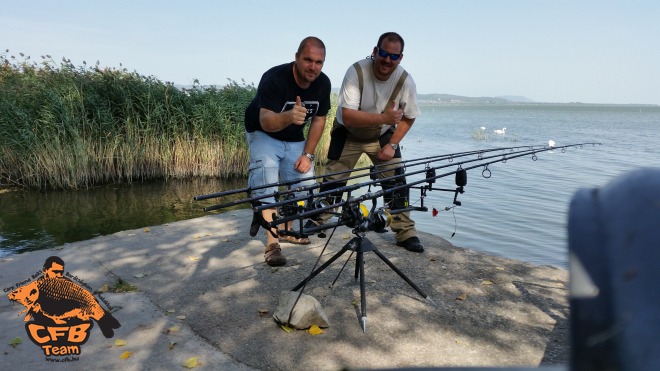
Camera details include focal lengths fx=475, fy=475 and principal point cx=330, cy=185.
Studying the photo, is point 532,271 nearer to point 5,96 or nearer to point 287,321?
point 287,321

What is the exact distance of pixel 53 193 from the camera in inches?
410

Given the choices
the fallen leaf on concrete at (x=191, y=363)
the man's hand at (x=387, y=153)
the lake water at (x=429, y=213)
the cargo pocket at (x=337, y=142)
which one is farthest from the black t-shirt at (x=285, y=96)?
the lake water at (x=429, y=213)

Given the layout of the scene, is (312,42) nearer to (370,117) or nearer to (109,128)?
(370,117)

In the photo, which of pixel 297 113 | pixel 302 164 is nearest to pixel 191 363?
pixel 297 113

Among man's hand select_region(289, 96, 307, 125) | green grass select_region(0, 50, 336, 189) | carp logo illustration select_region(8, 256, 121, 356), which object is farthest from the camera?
green grass select_region(0, 50, 336, 189)

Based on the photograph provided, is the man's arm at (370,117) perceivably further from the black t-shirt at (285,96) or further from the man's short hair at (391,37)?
the man's short hair at (391,37)

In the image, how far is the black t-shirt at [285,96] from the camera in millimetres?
4441

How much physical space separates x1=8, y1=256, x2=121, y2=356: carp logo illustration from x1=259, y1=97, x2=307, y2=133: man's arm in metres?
2.00

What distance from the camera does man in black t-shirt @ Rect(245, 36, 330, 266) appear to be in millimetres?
4359

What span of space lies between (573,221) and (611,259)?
0.10 m

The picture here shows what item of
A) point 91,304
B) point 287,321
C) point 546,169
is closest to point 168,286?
point 91,304

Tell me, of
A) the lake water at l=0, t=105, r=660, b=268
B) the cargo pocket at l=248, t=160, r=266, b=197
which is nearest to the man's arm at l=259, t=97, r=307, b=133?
the cargo pocket at l=248, t=160, r=266, b=197

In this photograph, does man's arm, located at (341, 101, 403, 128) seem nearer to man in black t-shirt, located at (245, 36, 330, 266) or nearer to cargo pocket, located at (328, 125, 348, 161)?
man in black t-shirt, located at (245, 36, 330, 266)

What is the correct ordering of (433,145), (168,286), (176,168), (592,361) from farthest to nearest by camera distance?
(433,145), (176,168), (168,286), (592,361)
